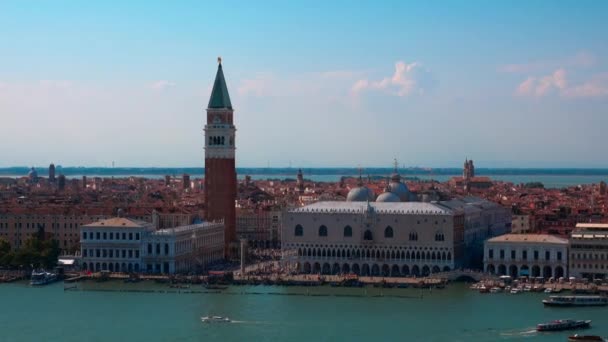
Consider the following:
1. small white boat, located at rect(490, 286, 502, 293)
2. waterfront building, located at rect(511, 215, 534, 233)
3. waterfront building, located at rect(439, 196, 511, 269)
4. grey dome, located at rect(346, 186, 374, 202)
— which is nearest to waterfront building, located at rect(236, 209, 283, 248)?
waterfront building, located at rect(439, 196, 511, 269)

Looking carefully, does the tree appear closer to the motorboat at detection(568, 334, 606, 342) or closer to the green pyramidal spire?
the green pyramidal spire

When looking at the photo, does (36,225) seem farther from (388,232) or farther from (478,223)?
(478,223)

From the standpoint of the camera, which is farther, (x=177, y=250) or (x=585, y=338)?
(x=177, y=250)

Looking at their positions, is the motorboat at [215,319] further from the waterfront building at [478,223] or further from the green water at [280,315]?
the waterfront building at [478,223]

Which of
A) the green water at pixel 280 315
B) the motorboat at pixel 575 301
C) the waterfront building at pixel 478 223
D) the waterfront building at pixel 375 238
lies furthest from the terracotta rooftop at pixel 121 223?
the motorboat at pixel 575 301

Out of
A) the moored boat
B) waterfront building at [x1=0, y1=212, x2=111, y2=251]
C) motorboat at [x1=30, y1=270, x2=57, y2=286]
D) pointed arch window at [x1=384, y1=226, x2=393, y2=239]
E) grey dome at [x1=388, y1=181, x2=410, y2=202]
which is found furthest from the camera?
waterfront building at [x1=0, y1=212, x2=111, y2=251]

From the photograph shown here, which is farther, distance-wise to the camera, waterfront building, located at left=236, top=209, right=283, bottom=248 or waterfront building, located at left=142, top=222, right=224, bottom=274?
waterfront building, located at left=236, top=209, right=283, bottom=248

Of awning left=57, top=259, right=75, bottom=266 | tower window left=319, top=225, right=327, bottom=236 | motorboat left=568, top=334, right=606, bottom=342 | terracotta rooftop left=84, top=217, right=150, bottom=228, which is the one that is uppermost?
terracotta rooftop left=84, top=217, right=150, bottom=228

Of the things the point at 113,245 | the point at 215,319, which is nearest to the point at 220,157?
the point at 113,245
